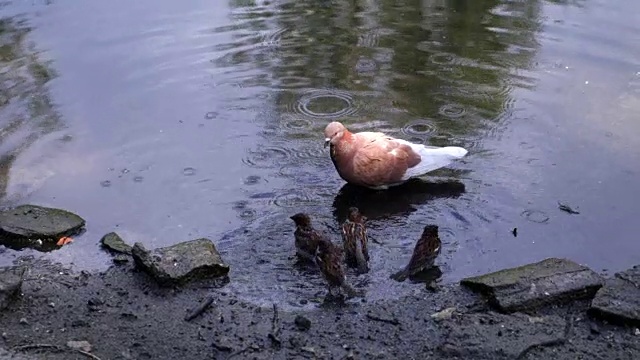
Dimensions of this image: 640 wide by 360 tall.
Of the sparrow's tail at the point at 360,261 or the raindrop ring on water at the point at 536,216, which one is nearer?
the sparrow's tail at the point at 360,261

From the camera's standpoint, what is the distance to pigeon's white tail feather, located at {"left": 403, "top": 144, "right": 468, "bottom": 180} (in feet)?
23.9

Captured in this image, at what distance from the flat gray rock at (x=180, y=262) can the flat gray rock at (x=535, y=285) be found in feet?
5.81

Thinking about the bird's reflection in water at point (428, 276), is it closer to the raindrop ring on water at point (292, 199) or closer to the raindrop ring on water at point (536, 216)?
the raindrop ring on water at point (536, 216)

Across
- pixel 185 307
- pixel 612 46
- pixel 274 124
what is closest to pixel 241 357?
pixel 185 307

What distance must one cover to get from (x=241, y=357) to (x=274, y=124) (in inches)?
140

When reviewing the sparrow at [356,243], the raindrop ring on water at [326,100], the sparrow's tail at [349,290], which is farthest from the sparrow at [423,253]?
the raindrop ring on water at [326,100]

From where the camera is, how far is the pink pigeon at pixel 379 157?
23.4ft

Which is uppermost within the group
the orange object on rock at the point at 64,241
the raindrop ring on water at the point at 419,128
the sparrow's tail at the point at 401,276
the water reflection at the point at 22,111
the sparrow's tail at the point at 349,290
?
the water reflection at the point at 22,111

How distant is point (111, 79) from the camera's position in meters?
9.45

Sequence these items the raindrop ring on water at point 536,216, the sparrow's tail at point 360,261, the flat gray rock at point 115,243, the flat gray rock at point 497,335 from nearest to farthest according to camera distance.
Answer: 1. the flat gray rock at point 497,335
2. the sparrow's tail at point 360,261
3. the flat gray rock at point 115,243
4. the raindrop ring on water at point 536,216

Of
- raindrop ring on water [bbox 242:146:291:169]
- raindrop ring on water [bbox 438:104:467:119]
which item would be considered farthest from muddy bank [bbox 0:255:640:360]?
raindrop ring on water [bbox 438:104:467:119]

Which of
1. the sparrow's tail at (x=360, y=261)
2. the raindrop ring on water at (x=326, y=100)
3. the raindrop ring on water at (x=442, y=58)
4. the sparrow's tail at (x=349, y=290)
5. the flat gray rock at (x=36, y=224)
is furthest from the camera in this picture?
the raindrop ring on water at (x=442, y=58)

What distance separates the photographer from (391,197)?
738 centimetres

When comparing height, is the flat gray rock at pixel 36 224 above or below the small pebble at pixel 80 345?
above
